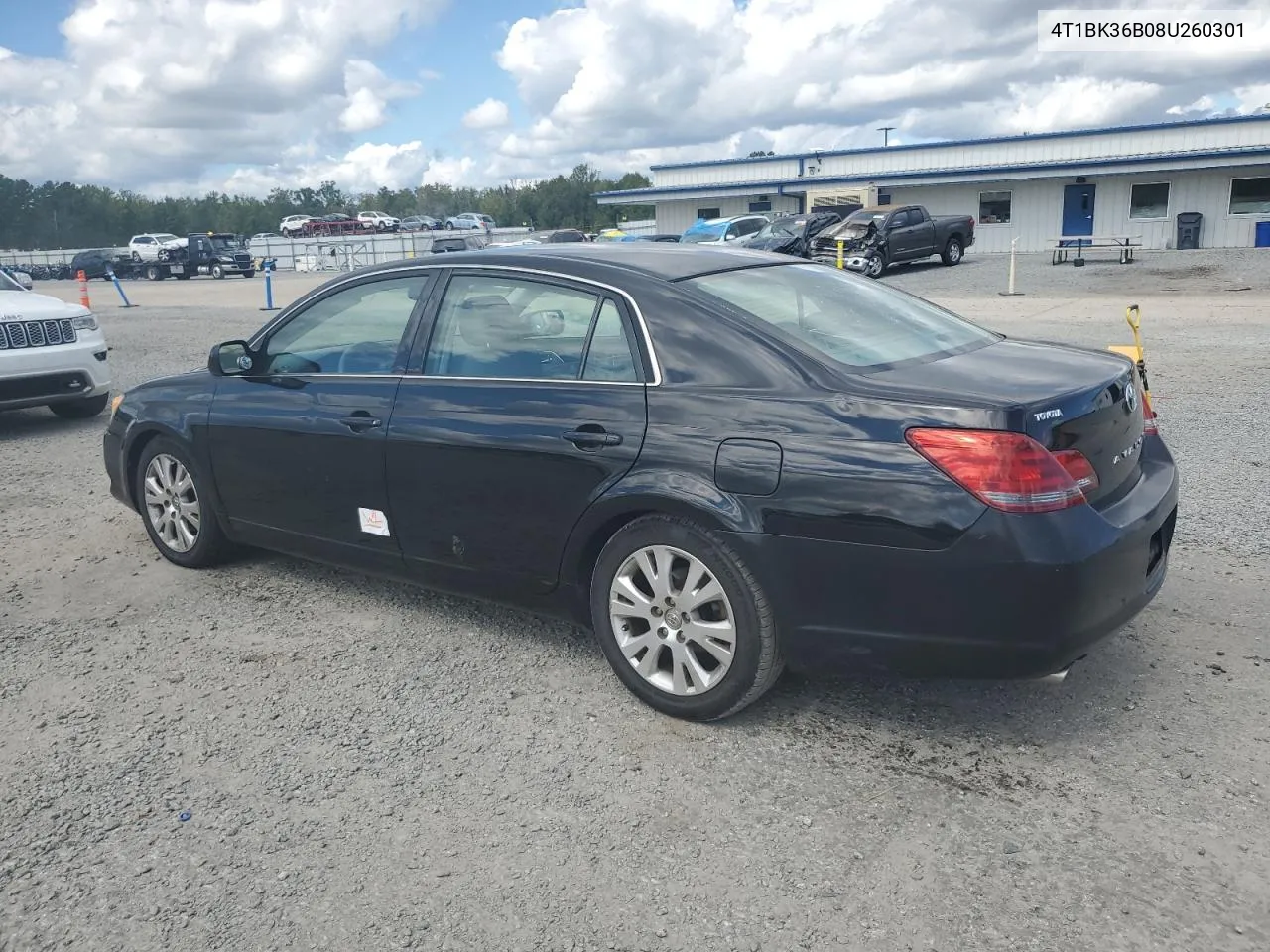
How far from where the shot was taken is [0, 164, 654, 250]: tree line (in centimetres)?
A: 9881

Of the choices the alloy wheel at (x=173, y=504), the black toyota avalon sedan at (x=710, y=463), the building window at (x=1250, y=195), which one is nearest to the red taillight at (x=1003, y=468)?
the black toyota avalon sedan at (x=710, y=463)

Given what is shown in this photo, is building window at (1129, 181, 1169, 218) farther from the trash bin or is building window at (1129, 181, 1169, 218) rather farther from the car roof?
the car roof

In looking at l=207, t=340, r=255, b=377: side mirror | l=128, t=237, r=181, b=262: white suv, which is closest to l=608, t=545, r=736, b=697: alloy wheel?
l=207, t=340, r=255, b=377: side mirror

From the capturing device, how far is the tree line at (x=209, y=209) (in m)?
98.8

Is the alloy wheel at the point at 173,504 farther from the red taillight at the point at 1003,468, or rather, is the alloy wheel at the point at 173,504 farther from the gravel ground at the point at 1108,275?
the gravel ground at the point at 1108,275

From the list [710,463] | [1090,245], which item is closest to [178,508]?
[710,463]

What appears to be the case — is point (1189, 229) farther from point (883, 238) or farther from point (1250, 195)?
point (883, 238)

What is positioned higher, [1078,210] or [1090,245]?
[1078,210]

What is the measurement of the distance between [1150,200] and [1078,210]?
2.31m

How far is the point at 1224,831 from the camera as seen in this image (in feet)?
9.70

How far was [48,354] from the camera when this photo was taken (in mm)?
9117

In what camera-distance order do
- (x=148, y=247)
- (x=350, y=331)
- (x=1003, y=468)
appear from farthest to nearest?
(x=148, y=247), (x=350, y=331), (x=1003, y=468)

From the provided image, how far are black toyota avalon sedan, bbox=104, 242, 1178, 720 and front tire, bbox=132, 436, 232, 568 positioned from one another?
37cm

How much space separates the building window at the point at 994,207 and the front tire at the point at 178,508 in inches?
1506
